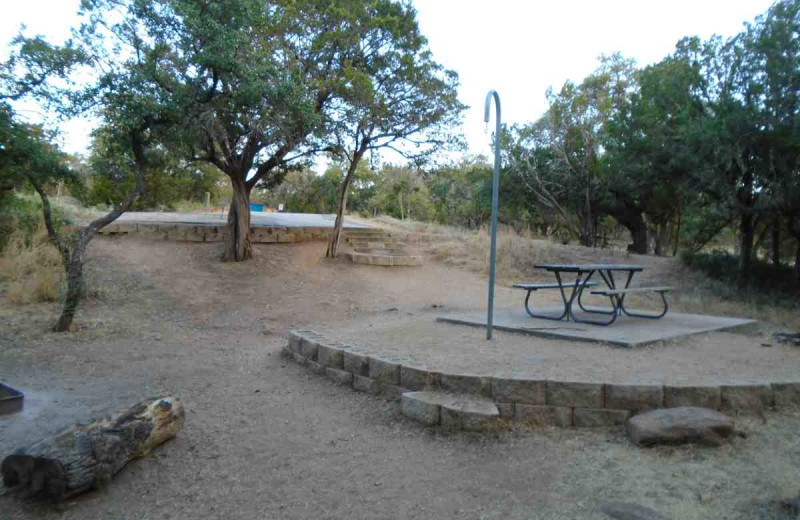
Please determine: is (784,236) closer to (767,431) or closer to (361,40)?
(361,40)

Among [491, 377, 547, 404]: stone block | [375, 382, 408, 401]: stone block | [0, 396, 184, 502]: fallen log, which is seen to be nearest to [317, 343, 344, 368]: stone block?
[375, 382, 408, 401]: stone block

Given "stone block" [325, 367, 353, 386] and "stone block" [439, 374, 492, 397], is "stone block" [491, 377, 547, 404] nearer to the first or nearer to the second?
"stone block" [439, 374, 492, 397]

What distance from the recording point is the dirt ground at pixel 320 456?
3.15 meters

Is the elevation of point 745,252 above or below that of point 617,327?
above

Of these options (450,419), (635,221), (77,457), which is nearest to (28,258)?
(77,457)

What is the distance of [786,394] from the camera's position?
434cm

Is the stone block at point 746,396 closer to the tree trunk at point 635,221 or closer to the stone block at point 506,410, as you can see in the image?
the stone block at point 506,410

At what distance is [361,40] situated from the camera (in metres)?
12.2

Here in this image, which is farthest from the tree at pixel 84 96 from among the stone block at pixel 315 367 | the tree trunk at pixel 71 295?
the stone block at pixel 315 367

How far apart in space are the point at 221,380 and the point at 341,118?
25.4 feet

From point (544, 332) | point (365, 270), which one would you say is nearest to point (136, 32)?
point (365, 270)

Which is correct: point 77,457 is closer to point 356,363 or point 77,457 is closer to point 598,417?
point 356,363

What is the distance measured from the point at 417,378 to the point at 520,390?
3.05ft

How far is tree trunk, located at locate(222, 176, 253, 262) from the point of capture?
12938 millimetres
